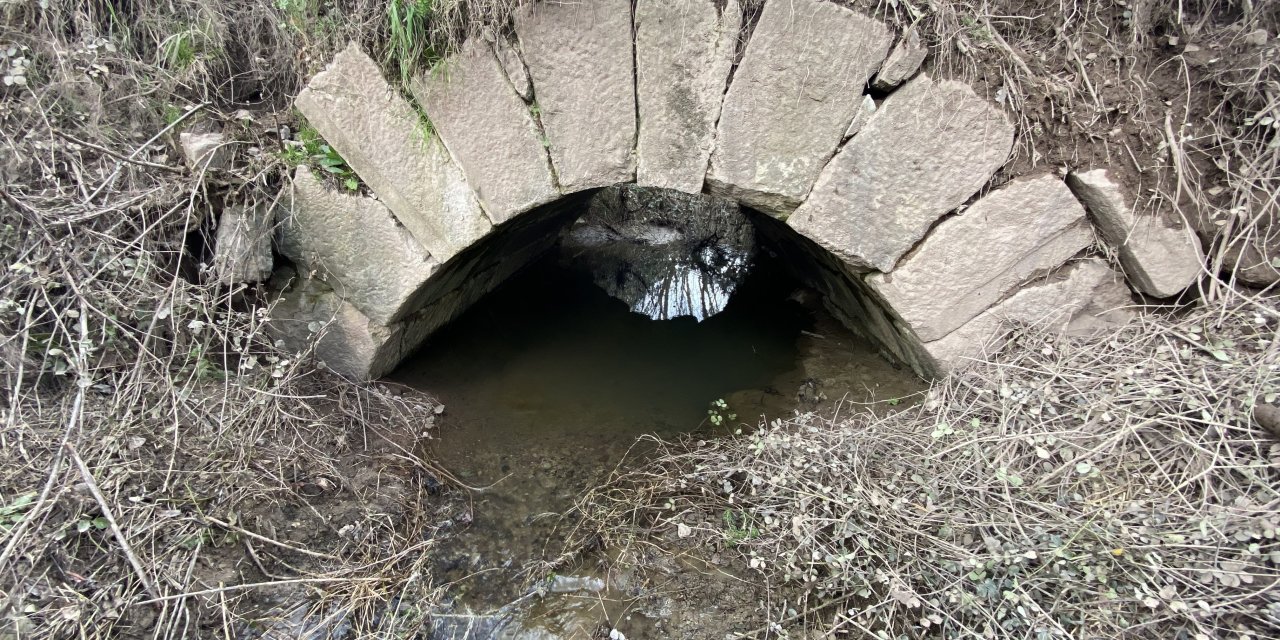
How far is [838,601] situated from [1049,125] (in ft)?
5.00

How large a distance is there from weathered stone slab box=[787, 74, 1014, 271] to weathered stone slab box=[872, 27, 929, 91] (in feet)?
0.12

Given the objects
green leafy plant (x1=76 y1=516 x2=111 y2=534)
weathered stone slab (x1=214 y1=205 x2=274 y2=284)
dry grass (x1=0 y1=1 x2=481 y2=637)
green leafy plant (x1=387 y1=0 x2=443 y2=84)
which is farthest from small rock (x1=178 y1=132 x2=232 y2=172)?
green leafy plant (x1=76 y1=516 x2=111 y2=534)

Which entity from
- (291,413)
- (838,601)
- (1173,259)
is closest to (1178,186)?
(1173,259)

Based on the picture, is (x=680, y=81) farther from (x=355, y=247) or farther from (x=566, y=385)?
(x=566, y=385)

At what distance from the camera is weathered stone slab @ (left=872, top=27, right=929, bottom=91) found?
1871 millimetres

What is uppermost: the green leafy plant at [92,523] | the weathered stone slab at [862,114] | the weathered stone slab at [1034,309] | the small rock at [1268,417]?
the weathered stone slab at [862,114]

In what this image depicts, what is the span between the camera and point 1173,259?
1964mm

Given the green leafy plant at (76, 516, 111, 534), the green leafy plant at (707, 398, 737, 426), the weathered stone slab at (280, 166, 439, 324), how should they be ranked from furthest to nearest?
the green leafy plant at (707, 398, 737, 426), the weathered stone slab at (280, 166, 439, 324), the green leafy plant at (76, 516, 111, 534)

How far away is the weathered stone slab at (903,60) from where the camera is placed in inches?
73.7

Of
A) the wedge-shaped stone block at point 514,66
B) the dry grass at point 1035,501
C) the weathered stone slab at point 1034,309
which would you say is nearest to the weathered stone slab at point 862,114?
the weathered stone slab at point 1034,309

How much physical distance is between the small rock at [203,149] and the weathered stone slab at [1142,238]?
265cm

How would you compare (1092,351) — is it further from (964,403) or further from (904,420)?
(904,420)

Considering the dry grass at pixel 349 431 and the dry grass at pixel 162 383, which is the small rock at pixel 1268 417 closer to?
the dry grass at pixel 349 431

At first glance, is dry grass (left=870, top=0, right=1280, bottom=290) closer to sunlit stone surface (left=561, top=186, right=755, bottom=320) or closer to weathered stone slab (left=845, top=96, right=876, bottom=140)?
weathered stone slab (left=845, top=96, right=876, bottom=140)
